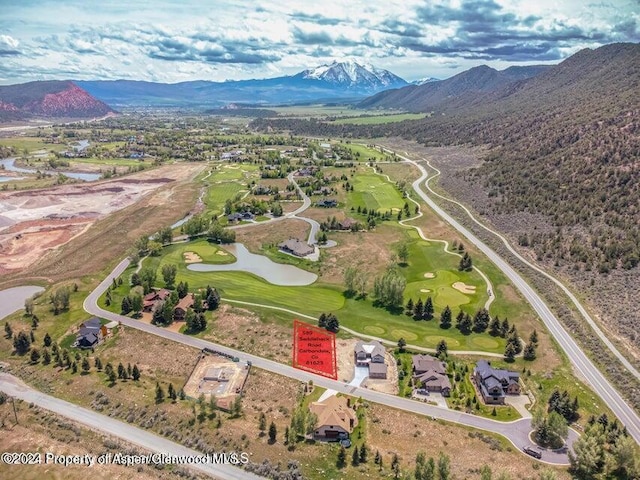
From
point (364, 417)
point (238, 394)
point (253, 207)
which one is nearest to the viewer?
point (364, 417)

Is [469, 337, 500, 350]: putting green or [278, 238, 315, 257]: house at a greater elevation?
[278, 238, 315, 257]: house

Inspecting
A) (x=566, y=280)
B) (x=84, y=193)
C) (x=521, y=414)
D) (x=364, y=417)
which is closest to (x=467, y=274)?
(x=566, y=280)

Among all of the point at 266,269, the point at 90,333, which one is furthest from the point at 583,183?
the point at 90,333

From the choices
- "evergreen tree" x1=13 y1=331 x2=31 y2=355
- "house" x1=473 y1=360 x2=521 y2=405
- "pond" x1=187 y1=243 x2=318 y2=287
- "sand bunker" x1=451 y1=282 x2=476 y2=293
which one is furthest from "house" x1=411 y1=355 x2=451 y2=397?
"evergreen tree" x1=13 y1=331 x2=31 y2=355

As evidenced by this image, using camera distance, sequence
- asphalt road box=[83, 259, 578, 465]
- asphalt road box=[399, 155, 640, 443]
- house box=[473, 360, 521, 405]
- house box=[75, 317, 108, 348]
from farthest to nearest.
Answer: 1. house box=[75, 317, 108, 348]
2. house box=[473, 360, 521, 405]
3. asphalt road box=[399, 155, 640, 443]
4. asphalt road box=[83, 259, 578, 465]

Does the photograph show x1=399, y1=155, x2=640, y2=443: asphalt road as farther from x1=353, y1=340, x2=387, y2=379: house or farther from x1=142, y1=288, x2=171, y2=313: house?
x1=142, y1=288, x2=171, y2=313: house

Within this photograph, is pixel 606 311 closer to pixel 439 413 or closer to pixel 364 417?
pixel 439 413

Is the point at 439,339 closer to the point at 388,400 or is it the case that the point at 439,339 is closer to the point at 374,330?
the point at 374,330
